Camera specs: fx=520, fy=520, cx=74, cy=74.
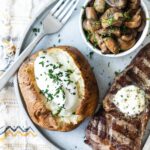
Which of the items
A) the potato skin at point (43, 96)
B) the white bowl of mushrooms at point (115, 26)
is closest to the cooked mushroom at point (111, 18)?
the white bowl of mushrooms at point (115, 26)

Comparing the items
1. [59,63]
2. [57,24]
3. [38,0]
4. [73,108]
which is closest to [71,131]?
[73,108]

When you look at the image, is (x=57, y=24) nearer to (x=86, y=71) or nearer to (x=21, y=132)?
(x=86, y=71)

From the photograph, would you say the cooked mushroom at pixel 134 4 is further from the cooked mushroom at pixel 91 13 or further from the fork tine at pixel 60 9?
the fork tine at pixel 60 9

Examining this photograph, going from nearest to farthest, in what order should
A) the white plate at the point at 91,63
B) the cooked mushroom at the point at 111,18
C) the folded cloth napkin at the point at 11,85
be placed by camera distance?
1. the cooked mushroom at the point at 111,18
2. the white plate at the point at 91,63
3. the folded cloth napkin at the point at 11,85

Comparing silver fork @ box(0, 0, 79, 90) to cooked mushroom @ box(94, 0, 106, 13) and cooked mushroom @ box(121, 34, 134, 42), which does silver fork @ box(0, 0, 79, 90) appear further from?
cooked mushroom @ box(121, 34, 134, 42)

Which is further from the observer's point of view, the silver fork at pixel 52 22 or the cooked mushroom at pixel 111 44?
the silver fork at pixel 52 22

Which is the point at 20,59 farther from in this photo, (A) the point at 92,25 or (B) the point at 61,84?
→ (A) the point at 92,25

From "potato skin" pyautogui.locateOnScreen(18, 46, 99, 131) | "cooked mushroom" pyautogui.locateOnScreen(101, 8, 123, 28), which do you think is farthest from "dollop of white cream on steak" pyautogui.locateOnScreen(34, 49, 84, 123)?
"cooked mushroom" pyautogui.locateOnScreen(101, 8, 123, 28)
